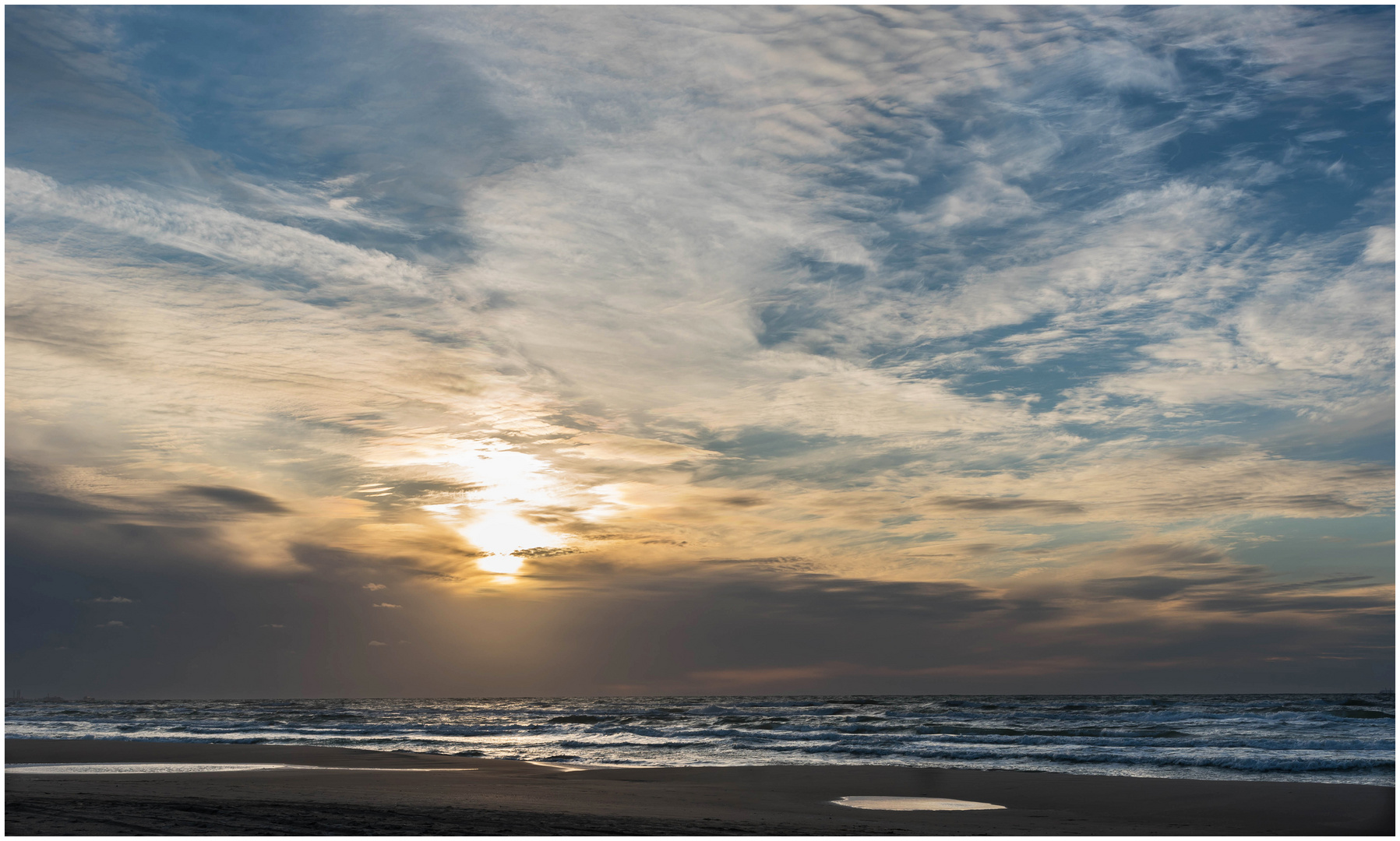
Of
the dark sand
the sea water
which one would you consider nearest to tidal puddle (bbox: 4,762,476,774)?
the dark sand

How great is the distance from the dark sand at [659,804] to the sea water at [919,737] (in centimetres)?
356

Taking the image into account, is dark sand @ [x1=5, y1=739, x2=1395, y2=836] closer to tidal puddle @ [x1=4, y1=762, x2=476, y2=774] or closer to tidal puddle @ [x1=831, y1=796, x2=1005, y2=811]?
tidal puddle @ [x1=831, y1=796, x2=1005, y2=811]

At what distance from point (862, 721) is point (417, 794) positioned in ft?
114

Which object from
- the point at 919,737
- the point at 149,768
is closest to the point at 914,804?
the point at 919,737

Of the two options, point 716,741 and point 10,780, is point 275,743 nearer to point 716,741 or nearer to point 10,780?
point 10,780

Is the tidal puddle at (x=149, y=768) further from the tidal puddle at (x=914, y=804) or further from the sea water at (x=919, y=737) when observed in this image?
the tidal puddle at (x=914, y=804)

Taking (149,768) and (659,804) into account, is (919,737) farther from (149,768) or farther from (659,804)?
(149,768)

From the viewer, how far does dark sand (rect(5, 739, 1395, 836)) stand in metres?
12.8

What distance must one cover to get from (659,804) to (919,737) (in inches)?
824

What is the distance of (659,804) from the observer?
16.0m

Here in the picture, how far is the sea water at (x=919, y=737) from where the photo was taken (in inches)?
965

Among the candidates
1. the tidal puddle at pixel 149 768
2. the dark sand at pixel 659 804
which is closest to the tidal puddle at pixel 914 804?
the dark sand at pixel 659 804

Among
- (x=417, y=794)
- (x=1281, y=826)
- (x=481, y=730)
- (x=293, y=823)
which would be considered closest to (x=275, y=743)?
(x=481, y=730)

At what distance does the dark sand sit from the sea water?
3562 millimetres
